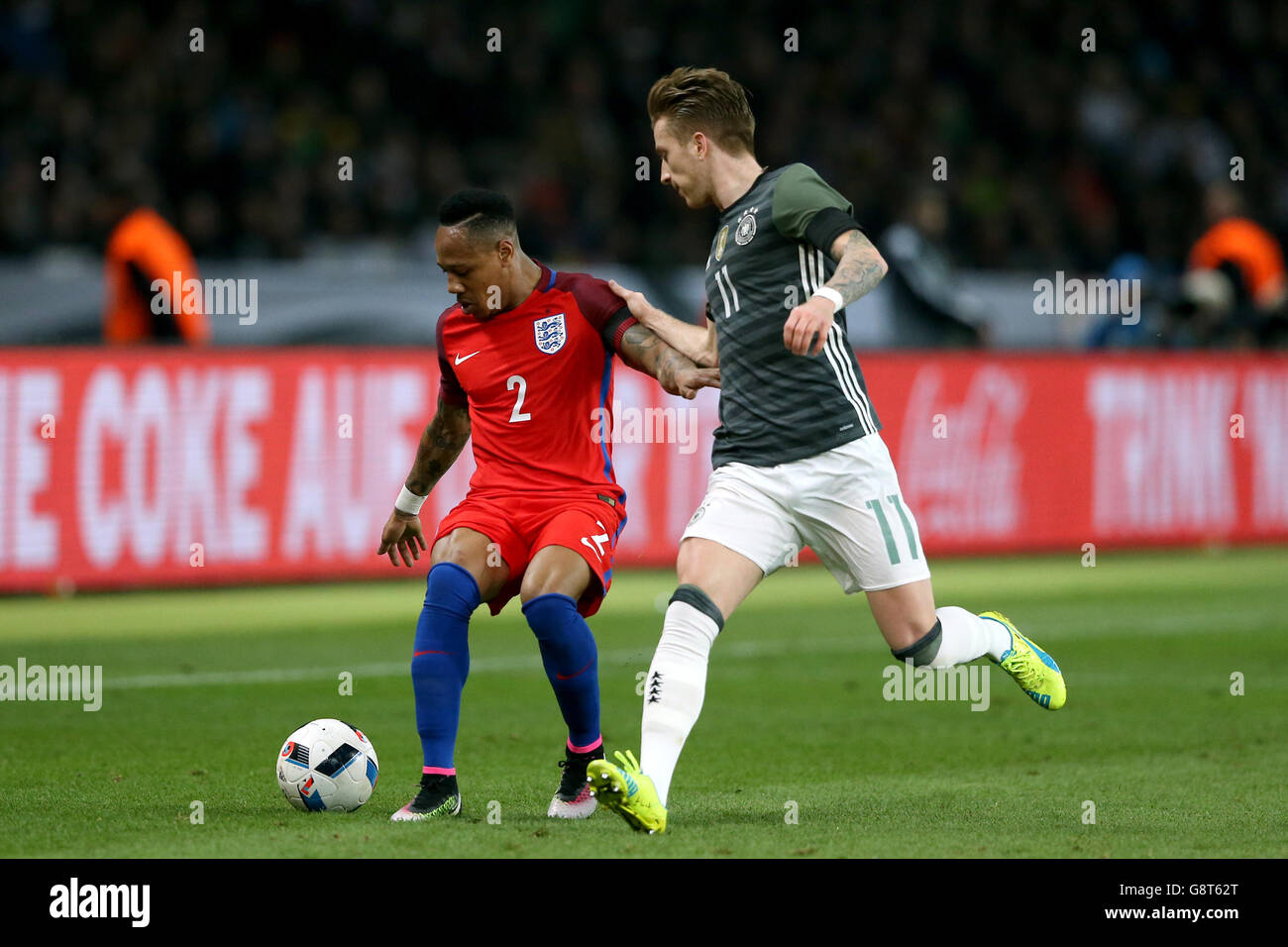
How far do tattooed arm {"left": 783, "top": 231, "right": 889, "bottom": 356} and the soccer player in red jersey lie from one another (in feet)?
2.17

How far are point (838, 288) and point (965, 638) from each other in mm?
1380

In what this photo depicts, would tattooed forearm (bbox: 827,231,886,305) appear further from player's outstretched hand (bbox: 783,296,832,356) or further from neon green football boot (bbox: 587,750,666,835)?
neon green football boot (bbox: 587,750,666,835)

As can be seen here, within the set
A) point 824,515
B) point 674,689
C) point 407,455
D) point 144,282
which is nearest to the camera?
point 674,689

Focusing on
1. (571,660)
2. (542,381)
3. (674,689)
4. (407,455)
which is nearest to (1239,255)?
(407,455)

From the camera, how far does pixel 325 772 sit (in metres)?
6.10

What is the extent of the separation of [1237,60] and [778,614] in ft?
48.8

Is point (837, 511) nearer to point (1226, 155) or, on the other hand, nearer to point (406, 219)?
point (406, 219)

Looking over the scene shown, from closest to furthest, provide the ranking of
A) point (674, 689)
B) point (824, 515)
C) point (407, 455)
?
point (674, 689)
point (824, 515)
point (407, 455)

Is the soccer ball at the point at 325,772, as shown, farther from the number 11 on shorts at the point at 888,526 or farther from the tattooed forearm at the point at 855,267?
the tattooed forearm at the point at 855,267

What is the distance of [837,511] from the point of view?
590cm

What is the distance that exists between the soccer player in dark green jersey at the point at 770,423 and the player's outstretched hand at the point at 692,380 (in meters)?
0.05

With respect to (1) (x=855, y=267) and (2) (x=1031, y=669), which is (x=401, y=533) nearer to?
(1) (x=855, y=267)

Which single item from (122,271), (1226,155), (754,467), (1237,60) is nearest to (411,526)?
(754,467)

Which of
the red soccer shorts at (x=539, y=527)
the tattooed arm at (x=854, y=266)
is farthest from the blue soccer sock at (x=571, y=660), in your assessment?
the tattooed arm at (x=854, y=266)
